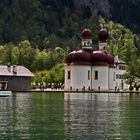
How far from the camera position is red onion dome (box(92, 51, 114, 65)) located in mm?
149250

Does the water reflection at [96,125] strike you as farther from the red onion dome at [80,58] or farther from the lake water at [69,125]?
the red onion dome at [80,58]

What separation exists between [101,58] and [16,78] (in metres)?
19.7

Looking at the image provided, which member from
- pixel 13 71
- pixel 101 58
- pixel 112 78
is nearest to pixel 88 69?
pixel 101 58

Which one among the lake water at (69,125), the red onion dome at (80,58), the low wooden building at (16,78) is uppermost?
the red onion dome at (80,58)

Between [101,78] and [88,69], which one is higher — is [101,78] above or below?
below

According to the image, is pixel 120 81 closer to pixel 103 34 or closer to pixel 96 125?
pixel 103 34

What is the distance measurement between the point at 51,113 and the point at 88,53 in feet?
301

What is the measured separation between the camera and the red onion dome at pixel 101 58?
149250mm

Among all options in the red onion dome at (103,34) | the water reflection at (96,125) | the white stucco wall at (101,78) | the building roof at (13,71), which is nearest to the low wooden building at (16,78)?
the building roof at (13,71)

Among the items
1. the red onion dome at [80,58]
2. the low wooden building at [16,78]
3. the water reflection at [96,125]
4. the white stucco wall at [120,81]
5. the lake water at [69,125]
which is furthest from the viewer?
the white stucco wall at [120,81]

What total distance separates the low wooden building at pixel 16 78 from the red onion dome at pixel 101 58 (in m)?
15.2

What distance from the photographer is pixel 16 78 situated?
144750 mm

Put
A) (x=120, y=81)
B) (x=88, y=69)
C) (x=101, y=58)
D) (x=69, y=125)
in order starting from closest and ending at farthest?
(x=69, y=125) → (x=101, y=58) → (x=88, y=69) → (x=120, y=81)

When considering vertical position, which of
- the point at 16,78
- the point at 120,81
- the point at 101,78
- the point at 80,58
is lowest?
the point at 16,78
